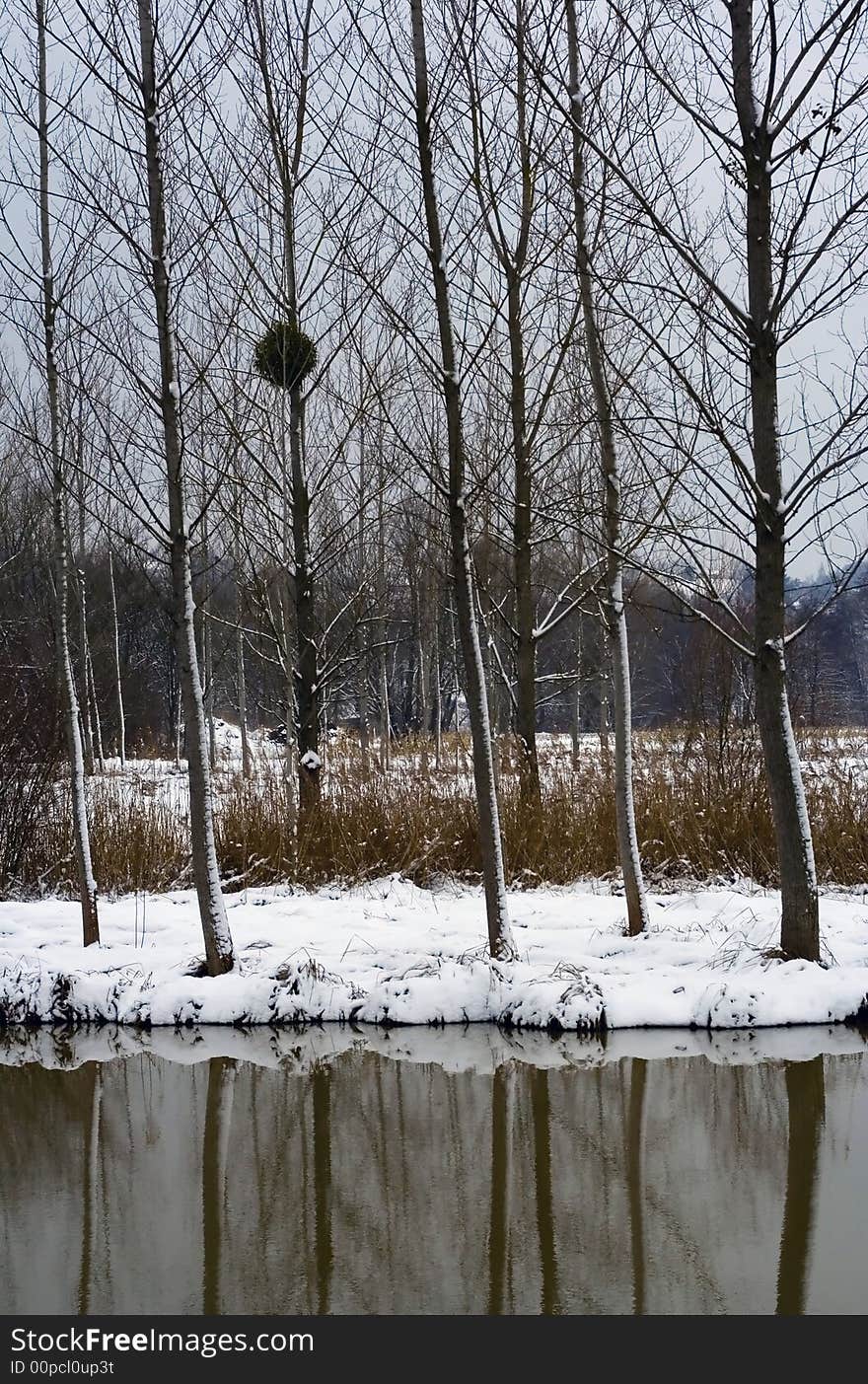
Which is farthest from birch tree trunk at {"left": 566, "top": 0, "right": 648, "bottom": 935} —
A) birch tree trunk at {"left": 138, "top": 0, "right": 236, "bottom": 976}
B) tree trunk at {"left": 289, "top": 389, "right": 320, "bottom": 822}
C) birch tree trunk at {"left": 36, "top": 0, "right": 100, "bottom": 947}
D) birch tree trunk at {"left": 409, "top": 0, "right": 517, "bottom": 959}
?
tree trunk at {"left": 289, "top": 389, "right": 320, "bottom": 822}

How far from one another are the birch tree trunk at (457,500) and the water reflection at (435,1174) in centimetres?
121

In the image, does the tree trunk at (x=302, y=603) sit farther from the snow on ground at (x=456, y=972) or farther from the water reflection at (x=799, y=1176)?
the water reflection at (x=799, y=1176)

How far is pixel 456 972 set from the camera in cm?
635

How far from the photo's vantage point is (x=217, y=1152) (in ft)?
14.6

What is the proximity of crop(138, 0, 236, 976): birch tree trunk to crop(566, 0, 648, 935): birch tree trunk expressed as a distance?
2.54 m

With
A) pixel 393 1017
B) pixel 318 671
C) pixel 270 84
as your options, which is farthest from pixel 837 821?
pixel 270 84

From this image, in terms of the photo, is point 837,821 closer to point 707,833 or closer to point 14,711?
point 707,833

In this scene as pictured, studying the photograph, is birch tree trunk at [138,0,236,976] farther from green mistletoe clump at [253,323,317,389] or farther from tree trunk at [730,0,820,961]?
green mistletoe clump at [253,323,317,389]

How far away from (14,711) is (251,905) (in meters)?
3.20

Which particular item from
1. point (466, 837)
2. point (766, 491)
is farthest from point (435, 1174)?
point (466, 837)

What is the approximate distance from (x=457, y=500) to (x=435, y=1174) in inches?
143

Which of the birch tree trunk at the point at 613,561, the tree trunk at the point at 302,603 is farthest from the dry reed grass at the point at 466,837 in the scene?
the birch tree trunk at the point at 613,561

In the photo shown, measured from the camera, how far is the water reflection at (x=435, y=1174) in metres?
3.26
